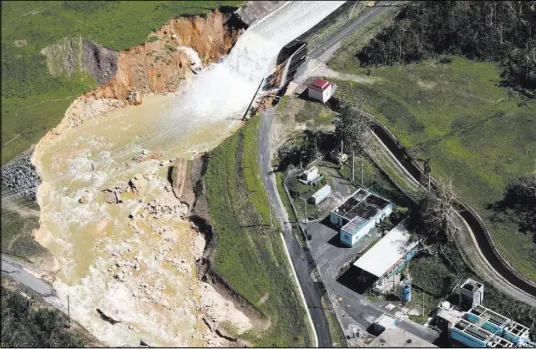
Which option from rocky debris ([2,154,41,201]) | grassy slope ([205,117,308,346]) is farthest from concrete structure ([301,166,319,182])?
rocky debris ([2,154,41,201])

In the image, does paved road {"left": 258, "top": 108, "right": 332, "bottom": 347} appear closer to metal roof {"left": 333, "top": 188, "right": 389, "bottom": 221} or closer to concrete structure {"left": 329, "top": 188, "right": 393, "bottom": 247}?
concrete structure {"left": 329, "top": 188, "right": 393, "bottom": 247}

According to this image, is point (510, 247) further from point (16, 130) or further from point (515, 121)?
point (16, 130)

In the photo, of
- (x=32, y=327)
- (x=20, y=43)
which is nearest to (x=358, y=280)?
(x=32, y=327)

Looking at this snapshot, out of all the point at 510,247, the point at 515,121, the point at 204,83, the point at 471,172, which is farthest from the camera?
the point at 204,83

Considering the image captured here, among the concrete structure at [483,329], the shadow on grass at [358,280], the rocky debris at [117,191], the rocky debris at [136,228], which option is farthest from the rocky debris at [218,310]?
the concrete structure at [483,329]

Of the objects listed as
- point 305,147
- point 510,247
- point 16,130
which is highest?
point 16,130

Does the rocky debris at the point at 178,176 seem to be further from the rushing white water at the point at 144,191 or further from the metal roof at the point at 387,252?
the metal roof at the point at 387,252

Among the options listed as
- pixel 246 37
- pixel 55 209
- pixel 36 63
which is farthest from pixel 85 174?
pixel 246 37

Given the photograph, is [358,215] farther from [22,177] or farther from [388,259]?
[22,177]
